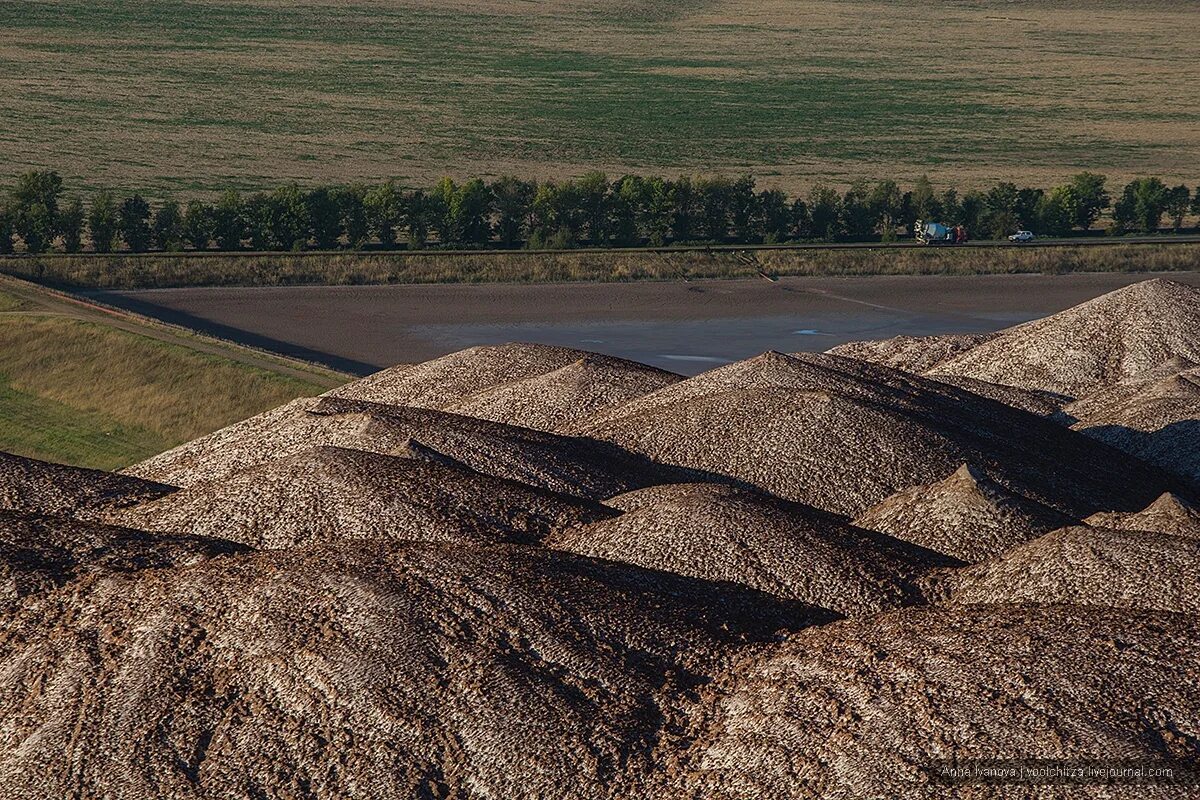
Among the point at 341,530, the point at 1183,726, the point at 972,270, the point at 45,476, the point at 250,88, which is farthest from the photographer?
the point at 250,88

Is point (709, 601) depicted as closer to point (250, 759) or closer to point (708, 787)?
point (708, 787)

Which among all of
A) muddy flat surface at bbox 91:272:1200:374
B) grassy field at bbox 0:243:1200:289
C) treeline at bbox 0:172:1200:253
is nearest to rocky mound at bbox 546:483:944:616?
muddy flat surface at bbox 91:272:1200:374

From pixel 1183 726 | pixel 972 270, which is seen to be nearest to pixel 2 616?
pixel 1183 726

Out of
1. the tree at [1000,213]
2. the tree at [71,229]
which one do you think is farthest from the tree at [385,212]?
the tree at [1000,213]

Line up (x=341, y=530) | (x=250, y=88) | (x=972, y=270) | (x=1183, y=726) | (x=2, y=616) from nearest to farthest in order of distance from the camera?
(x=1183, y=726)
(x=2, y=616)
(x=341, y=530)
(x=972, y=270)
(x=250, y=88)

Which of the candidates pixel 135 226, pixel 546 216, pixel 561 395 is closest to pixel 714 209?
pixel 546 216

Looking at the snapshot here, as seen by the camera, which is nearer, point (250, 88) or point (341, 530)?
point (341, 530)
